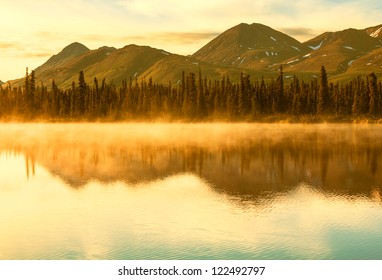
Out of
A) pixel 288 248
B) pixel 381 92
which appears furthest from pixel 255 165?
pixel 381 92

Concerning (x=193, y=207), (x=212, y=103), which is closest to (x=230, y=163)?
(x=193, y=207)

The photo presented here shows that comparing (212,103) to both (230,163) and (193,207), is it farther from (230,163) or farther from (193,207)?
(193,207)

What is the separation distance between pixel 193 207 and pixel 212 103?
128531 millimetres

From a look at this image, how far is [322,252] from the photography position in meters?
18.2

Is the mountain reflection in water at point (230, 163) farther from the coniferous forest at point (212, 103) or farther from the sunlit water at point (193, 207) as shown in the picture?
the coniferous forest at point (212, 103)

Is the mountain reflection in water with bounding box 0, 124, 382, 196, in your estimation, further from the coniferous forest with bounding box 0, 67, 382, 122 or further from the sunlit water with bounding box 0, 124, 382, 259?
the coniferous forest with bounding box 0, 67, 382, 122

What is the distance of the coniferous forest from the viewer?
454 feet

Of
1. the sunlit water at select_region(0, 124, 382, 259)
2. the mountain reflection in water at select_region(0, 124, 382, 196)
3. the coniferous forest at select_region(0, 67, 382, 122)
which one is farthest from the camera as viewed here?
the coniferous forest at select_region(0, 67, 382, 122)

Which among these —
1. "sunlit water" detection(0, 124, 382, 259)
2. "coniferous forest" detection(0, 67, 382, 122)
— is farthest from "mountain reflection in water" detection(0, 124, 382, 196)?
"coniferous forest" detection(0, 67, 382, 122)

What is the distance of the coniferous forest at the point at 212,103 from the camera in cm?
13850

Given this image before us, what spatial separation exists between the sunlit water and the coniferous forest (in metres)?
92.8
